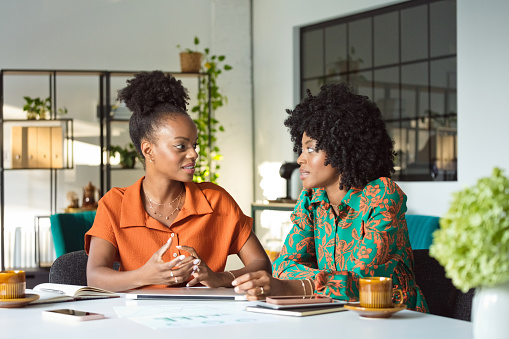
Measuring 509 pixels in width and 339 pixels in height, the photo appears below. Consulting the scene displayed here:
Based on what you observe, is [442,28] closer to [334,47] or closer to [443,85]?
[443,85]

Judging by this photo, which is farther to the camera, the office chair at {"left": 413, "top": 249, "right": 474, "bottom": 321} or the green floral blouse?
the office chair at {"left": 413, "top": 249, "right": 474, "bottom": 321}

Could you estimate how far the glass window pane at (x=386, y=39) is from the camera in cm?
529

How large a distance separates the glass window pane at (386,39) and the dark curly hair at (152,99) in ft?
10.7

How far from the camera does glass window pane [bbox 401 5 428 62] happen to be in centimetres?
505

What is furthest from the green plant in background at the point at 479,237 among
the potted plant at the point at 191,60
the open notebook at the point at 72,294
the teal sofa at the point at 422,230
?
the potted plant at the point at 191,60

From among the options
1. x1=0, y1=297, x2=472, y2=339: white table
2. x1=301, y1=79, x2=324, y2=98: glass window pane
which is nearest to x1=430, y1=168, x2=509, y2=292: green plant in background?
x1=0, y1=297, x2=472, y2=339: white table

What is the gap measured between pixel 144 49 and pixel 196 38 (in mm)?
594

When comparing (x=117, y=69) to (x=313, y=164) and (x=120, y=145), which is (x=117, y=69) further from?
(x=313, y=164)

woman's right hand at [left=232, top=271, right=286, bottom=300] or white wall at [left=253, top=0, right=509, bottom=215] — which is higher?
white wall at [left=253, top=0, right=509, bottom=215]

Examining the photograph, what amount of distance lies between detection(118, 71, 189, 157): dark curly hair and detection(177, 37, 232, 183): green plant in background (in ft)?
12.4

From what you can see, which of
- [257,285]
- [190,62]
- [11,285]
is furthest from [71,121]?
[257,285]

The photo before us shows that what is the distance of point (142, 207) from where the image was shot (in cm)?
224

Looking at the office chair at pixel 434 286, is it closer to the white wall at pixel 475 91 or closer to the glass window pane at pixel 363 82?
the white wall at pixel 475 91

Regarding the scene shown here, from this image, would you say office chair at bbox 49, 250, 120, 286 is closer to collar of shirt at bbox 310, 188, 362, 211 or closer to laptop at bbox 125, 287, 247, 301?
laptop at bbox 125, 287, 247, 301
